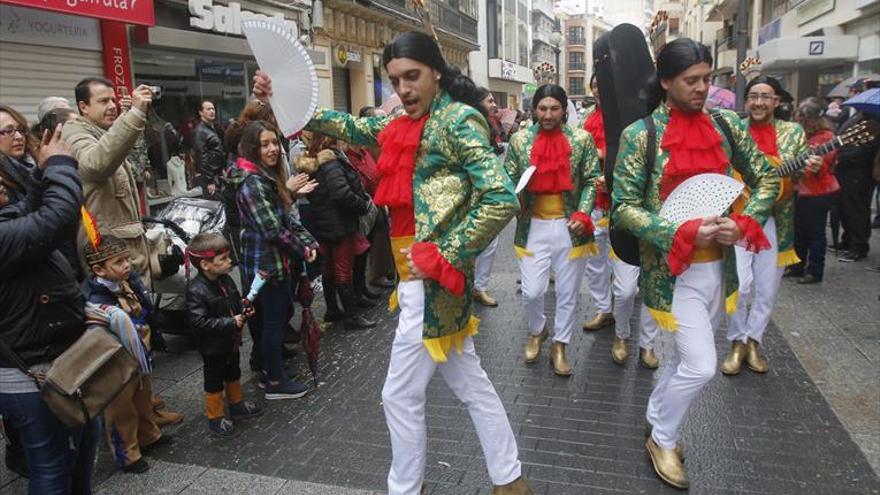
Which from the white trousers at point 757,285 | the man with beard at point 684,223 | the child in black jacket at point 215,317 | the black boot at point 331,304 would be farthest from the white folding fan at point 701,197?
the black boot at point 331,304

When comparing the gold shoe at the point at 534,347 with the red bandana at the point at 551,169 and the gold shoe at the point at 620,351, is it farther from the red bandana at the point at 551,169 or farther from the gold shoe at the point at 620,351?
the red bandana at the point at 551,169

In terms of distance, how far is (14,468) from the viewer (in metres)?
3.50

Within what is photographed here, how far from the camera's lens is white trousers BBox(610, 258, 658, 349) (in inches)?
190

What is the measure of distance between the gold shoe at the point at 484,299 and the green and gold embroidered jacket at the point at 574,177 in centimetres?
176

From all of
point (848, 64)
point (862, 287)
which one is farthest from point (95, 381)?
point (848, 64)

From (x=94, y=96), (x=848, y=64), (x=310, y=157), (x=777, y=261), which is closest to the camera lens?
(x=94, y=96)

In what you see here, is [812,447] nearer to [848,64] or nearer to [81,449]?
[81,449]

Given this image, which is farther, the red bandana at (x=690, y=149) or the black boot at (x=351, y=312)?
the black boot at (x=351, y=312)

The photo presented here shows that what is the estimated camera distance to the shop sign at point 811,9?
1857 centimetres

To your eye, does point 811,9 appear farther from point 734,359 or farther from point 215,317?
point 215,317

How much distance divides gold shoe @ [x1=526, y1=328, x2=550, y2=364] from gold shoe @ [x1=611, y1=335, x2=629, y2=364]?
21.7 inches

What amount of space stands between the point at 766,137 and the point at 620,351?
1861 mm

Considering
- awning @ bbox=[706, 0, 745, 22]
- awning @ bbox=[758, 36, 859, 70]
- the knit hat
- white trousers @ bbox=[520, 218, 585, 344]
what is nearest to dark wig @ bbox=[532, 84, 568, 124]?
white trousers @ bbox=[520, 218, 585, 344]

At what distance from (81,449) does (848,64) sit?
66.4 feet
